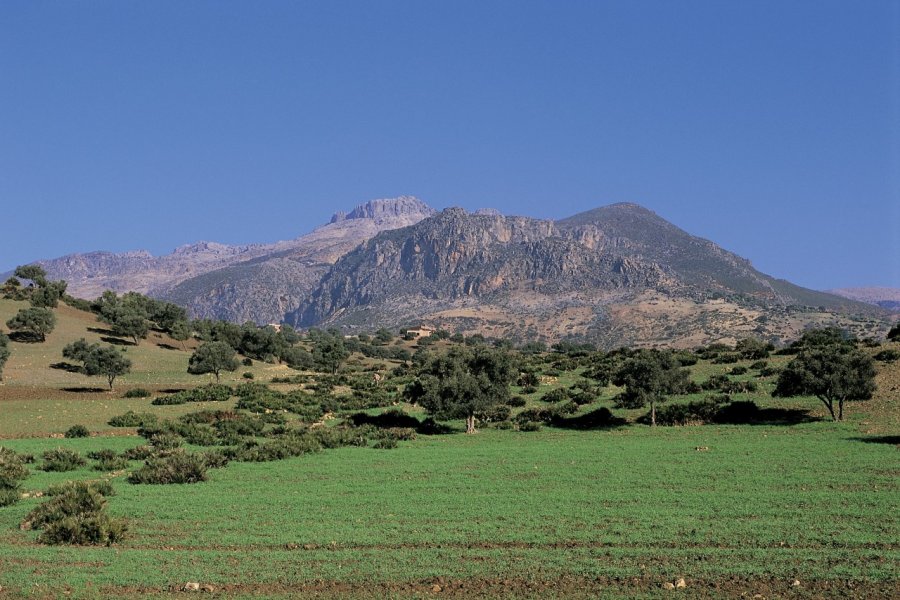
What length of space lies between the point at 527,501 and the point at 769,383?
111 feet

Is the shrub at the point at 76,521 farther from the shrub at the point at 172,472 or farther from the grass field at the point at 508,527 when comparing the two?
the shrub at the point at 172,472

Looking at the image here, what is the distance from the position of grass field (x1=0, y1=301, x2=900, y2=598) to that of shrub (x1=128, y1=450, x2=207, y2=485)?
1.84ft

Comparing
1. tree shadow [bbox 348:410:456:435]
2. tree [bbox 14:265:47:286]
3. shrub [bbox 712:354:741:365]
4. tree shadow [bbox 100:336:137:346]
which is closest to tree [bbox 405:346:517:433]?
tree shadow [bbox 348:410:456:435]

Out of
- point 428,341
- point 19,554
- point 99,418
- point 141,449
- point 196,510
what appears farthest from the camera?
point 428,341

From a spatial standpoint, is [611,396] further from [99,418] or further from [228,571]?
[228,571]

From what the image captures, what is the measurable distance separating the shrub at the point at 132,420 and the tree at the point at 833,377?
123 feet

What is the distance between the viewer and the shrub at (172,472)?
26891 millimetres

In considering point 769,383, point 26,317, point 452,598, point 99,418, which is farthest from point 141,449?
point 26,317

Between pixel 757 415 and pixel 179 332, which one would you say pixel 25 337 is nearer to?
pixel 179 332

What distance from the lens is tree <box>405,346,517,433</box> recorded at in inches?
1773

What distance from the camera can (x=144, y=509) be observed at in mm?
22562

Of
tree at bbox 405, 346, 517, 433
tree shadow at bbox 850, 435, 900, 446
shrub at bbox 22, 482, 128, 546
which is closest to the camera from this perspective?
shrub at bbox 22, 482, 128, 546

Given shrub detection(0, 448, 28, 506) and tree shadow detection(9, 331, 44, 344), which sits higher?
tree shadow detection(9, 331, 44, 344)

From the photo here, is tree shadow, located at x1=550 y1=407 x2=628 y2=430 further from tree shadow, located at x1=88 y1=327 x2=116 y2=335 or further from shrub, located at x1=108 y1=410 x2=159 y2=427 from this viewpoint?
tree shadow, located at x1=88 y1=327 x2=116 y2=335
